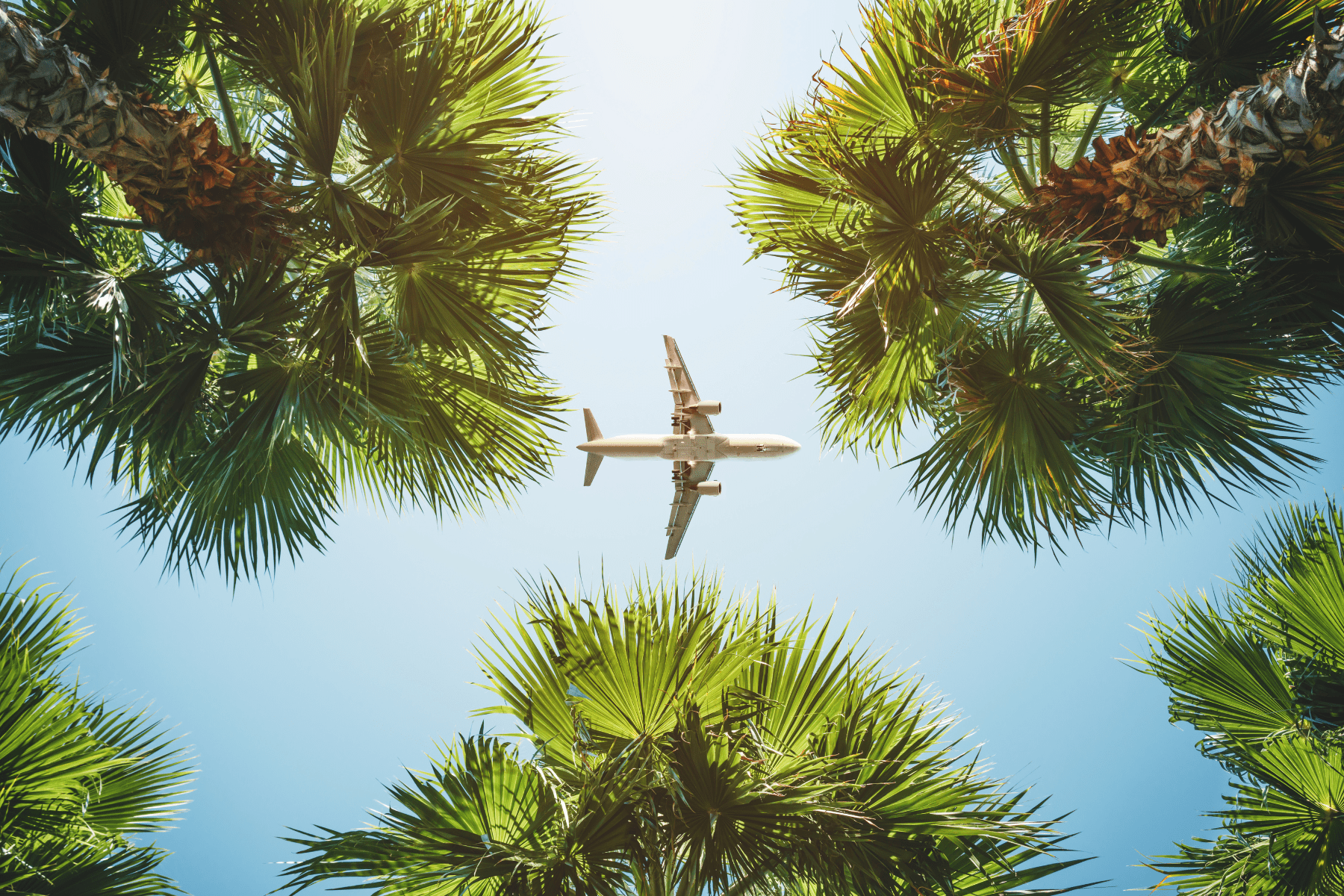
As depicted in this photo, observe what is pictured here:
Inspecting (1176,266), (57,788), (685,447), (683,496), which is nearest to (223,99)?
(57,788)

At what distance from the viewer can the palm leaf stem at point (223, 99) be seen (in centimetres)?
496

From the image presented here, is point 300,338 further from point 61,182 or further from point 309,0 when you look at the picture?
point 309,0

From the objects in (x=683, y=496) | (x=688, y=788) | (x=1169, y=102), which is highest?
(x=683, y=496)

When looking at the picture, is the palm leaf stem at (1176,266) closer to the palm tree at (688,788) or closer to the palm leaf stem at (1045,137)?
the palm leaf stem at (1045,137)

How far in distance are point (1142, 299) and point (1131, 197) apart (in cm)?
76

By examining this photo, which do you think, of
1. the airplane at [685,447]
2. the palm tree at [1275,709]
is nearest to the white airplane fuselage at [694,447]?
the airplane at [685,447]

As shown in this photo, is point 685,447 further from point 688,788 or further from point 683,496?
point 688,788

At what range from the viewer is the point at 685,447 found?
1366cm

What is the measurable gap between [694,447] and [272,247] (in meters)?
9.38

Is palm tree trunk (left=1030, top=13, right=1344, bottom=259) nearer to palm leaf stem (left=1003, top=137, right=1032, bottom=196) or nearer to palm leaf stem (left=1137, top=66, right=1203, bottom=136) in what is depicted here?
palm leaf stem (left=1137, top=66, right=1203, bottom=136)

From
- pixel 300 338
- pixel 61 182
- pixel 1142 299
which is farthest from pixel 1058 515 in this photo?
pixel 61 182

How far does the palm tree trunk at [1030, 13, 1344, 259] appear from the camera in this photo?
4254 mm

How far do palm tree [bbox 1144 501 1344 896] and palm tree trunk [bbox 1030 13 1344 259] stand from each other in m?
2.52

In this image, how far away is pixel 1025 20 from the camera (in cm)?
497
